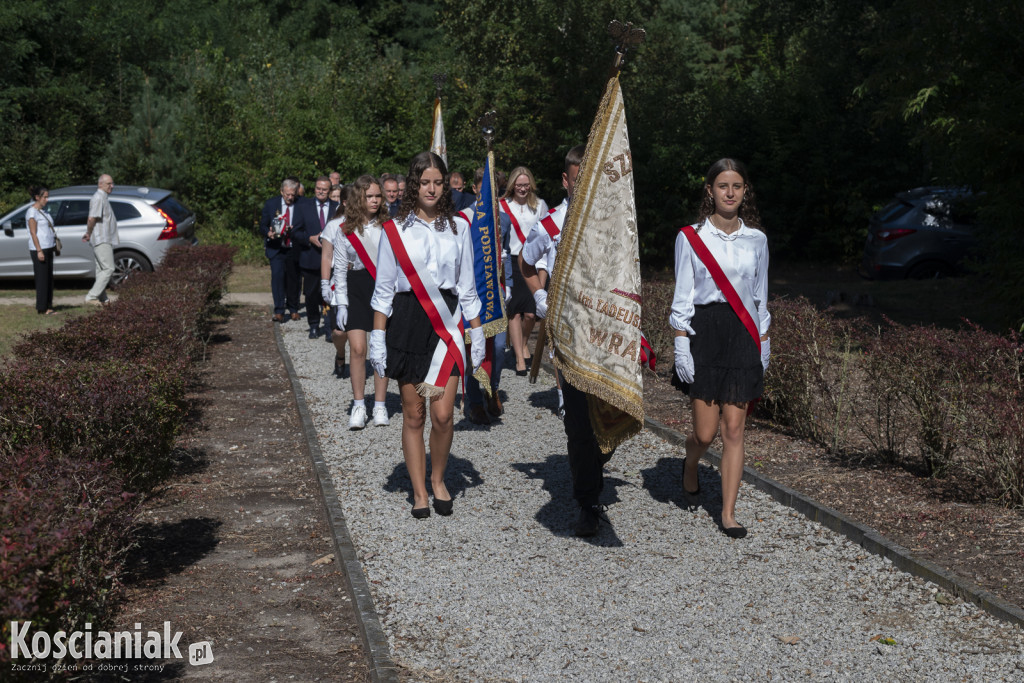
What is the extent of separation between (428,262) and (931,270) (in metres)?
14.6

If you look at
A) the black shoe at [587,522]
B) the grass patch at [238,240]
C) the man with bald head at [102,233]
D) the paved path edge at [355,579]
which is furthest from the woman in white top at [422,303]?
the grass patch at [238,240]

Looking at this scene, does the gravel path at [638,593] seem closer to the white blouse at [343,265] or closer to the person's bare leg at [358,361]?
the person's bare leg at [358,361]

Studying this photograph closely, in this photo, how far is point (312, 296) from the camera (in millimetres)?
14086

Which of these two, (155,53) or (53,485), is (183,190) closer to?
(155,53)

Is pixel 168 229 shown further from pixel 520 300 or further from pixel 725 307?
pixel 725 307

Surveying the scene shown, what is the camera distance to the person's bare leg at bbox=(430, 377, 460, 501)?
20.5 feet

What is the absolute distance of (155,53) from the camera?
36031mm

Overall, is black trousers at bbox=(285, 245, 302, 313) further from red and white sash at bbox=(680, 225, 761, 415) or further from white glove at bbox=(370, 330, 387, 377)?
red and white sash at bbox=(680, 225, 761, 415)

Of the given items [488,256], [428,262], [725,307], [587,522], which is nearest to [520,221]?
[488,256]

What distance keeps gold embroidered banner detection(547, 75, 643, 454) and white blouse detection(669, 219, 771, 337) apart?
54 centimetres

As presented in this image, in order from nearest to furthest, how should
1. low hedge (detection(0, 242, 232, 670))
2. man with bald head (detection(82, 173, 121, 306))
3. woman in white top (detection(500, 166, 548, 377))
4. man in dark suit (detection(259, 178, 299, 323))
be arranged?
low hedge (detection(0, 242, 232, 670)), woman in white top (detection(500, 166, 548, 377)), man in dark suit (detection(259, 178, 299, 323)), man with bald head (detection(82, 173, 121, 306))

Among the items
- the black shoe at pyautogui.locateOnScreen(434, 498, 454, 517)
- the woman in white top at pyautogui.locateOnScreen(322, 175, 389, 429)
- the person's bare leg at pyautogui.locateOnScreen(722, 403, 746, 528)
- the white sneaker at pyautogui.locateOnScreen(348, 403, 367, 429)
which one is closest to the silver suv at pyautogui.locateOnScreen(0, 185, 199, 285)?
the woman in white top at pyautogui.locateOnScreen(322, 175, 389, 429)

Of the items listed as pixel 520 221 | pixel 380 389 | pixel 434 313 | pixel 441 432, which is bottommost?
pixel 380 389

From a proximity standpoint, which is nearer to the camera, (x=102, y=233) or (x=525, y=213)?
(x=525, y=213)
